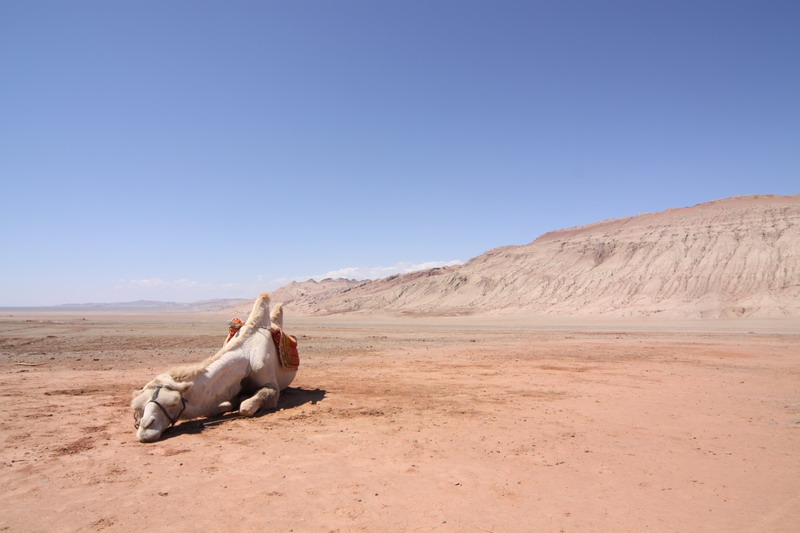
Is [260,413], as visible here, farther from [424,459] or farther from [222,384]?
[424,459]

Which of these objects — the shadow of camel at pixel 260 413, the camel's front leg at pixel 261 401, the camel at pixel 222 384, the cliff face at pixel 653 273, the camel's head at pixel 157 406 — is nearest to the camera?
the camel's head at pixel 157 406

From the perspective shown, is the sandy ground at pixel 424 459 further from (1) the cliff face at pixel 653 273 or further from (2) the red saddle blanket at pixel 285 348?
(1) the cliff face at pixel 653 273

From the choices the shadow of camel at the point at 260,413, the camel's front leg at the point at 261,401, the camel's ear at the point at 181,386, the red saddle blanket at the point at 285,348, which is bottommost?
the shadow of camel at the point at 260,413

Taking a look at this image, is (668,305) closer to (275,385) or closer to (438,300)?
(438,300)

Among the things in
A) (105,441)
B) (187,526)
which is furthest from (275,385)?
(187,526)

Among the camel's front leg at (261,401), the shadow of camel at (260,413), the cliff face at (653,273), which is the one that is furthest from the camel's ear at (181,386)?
the cliff face at (653,273)

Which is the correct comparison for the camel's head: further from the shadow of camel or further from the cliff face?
the cliff face

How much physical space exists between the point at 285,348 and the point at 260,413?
1908mm

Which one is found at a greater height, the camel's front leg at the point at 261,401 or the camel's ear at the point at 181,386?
the camel's ear at the point at 181,386

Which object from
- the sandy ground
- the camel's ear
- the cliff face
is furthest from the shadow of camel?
the cliff face

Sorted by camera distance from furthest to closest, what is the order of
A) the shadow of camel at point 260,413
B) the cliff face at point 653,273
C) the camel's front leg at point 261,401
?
1. the cliff face at point 653,273
2. the camel's front leg at point 261,401
3. the shadow of camel at point 260,413

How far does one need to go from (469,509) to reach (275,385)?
19.8 feet

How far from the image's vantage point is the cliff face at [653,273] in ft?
177

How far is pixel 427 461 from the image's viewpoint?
634 centimetres
